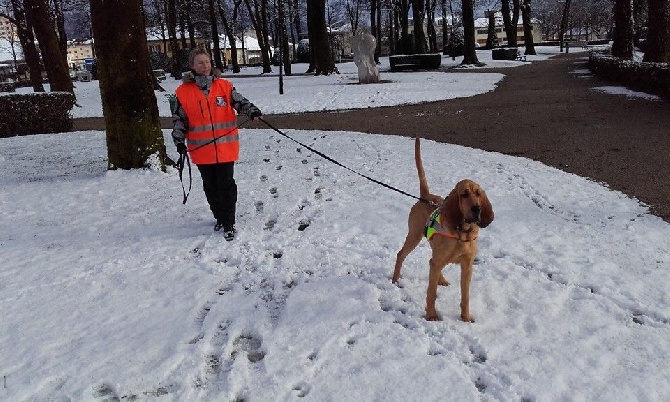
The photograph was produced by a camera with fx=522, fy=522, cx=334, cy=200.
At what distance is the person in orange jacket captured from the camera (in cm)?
511

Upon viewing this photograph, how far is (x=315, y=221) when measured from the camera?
5699mm

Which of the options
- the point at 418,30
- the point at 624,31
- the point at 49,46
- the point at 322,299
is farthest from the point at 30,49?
the point at 624,31

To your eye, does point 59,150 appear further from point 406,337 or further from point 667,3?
point 667,3

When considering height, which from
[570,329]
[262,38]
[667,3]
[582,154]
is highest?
[262,38]

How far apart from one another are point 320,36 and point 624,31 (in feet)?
44.8

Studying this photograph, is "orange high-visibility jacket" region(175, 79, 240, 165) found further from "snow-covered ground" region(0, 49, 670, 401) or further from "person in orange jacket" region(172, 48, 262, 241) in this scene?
"snow-covered ground" region(0, 49, 670, 401)

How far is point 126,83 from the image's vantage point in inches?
296

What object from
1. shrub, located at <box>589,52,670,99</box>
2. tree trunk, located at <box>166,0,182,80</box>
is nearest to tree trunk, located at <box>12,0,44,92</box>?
→ tree trunk, located at <box>166,0,182,80</box>

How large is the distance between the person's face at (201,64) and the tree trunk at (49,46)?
14.6 metres

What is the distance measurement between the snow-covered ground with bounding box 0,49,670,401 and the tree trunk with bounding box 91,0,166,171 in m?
0.82

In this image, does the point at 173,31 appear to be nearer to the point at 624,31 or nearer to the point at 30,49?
the point at 30,49

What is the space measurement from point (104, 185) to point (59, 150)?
439 cm

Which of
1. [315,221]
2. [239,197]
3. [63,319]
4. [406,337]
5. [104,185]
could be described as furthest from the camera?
[104,185]

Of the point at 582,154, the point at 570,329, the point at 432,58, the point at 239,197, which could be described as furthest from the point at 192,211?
the point at 432,58
